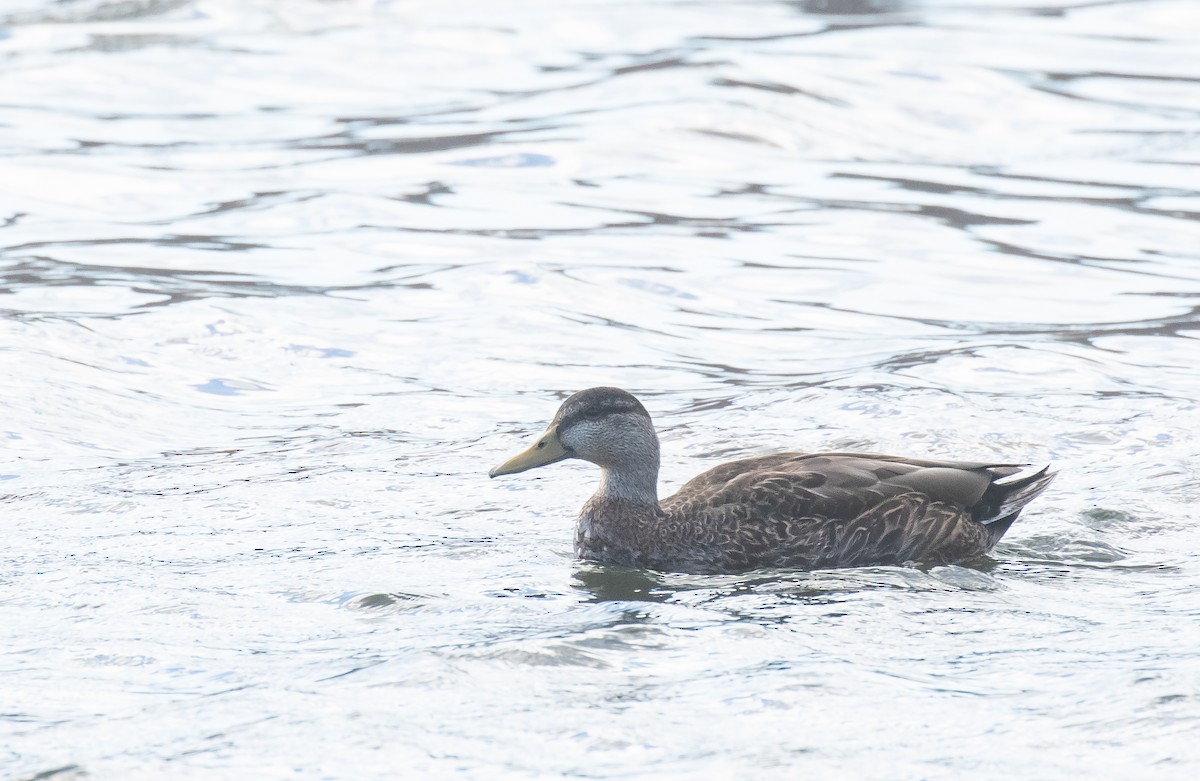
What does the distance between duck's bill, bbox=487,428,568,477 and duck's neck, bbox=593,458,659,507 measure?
0.78ft

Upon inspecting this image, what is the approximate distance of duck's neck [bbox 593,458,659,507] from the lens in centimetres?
849

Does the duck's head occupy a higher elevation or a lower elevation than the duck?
higher

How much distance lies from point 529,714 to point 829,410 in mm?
5335

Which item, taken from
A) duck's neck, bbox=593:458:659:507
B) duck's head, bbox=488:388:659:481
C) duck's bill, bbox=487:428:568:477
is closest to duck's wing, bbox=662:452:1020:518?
duck's neck, bbox=593:458:659:507

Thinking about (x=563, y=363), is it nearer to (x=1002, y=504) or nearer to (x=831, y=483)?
(x=831, y=483)

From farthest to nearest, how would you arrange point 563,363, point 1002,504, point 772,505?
1. point 563,363
2. point 1002,504
3. point 772,505

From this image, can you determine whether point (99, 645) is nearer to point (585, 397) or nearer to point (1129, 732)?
point (585, 397)

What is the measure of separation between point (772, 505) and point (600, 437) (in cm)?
89

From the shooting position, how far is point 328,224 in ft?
53.5

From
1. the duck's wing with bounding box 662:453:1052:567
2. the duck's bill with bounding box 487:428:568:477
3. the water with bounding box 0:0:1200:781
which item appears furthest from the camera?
the duck's bill with bounding box 487:428:568:477

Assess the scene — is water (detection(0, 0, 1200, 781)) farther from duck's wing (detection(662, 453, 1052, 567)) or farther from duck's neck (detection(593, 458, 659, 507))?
duck's neck (detection(593, 458, 659, 507))

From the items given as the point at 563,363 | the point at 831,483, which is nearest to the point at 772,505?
the point at 831,483

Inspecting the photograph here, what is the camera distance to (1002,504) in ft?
27.8

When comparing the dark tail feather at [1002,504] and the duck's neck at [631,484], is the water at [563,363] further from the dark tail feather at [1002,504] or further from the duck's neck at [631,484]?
the duck's neck at [631,484]
